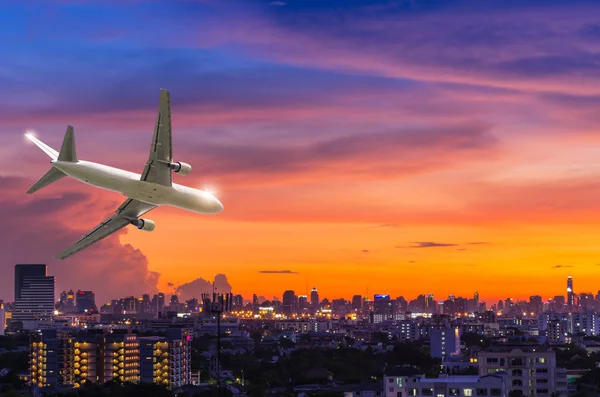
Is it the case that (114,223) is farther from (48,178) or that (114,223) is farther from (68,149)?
(68,149)

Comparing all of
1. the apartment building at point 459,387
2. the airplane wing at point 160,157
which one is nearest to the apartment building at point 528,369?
the apartment building at point 459,387

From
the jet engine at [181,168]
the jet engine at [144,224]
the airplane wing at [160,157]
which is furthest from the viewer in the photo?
the jet engine at [144,224]

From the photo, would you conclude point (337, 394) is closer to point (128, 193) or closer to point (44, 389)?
point (44, 389)

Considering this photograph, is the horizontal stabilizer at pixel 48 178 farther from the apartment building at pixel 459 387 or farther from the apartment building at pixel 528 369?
the apartment building at pixel 528 369

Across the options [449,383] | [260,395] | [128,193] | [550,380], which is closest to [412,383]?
[449,383]

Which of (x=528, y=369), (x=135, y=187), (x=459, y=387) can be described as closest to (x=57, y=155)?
(x=135, y=187)

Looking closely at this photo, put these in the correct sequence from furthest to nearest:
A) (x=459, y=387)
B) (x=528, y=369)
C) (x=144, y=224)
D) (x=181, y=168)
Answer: (x=528, y=369) → (x=459, y=387) → (x=144, y=224) → (x=181, y=168)

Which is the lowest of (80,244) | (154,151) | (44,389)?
(44,389)
